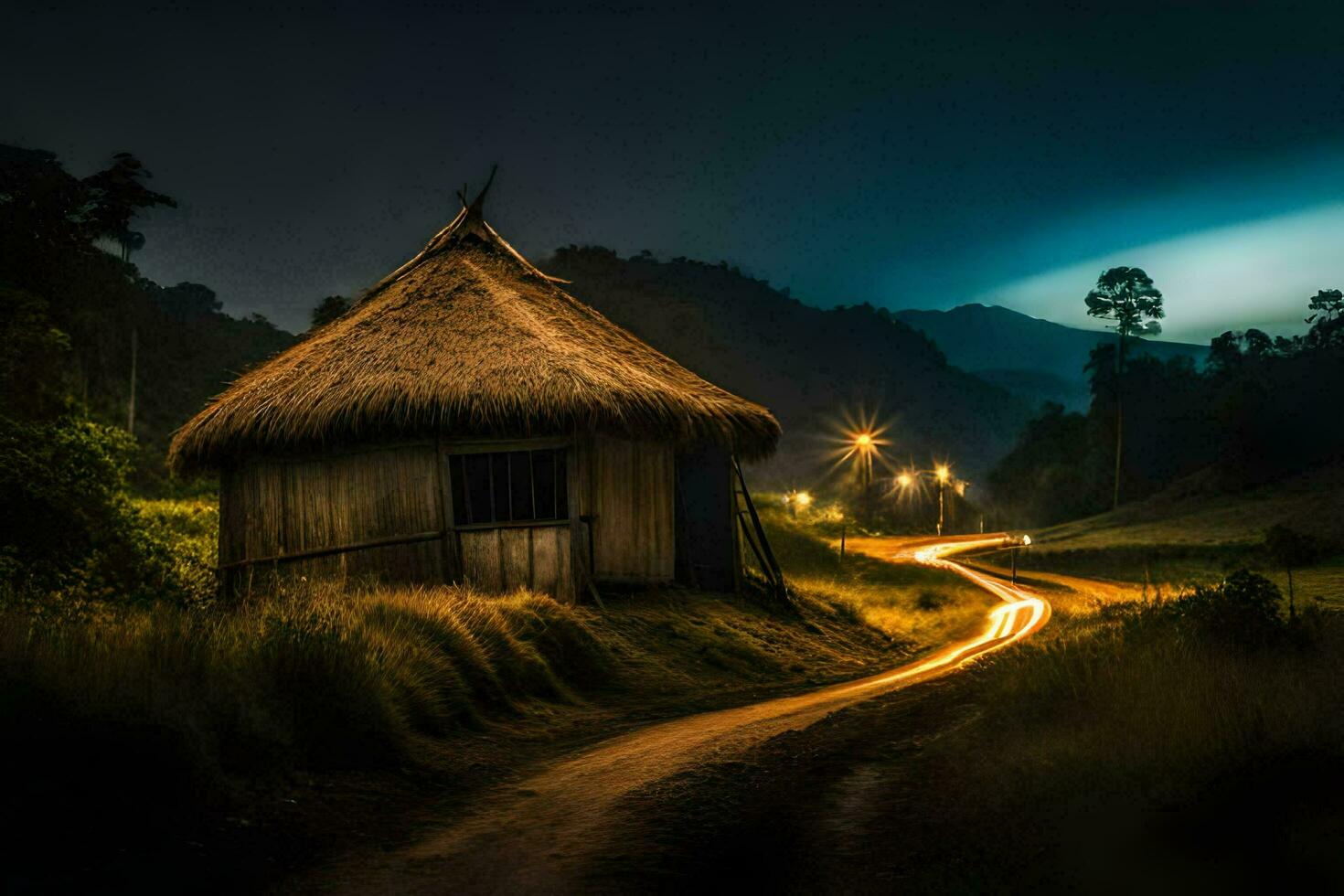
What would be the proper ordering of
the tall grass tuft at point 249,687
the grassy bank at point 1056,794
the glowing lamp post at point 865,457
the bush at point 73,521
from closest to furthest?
1. the grassy bank at point 1056,794
2. the tall grass tuft at point 249,687
3. the bush at point 73,521
4. the glowing lamp post at point 865,457

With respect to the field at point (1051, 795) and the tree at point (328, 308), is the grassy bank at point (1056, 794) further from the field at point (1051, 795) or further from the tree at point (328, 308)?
the tree at point (328, 308)

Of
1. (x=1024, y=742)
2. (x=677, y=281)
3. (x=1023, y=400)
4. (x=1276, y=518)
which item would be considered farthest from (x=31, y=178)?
(x=1023, y=400)

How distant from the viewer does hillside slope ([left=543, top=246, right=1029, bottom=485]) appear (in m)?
97.2

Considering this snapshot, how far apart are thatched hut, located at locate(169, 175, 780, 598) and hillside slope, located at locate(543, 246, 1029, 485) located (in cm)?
A: 7241

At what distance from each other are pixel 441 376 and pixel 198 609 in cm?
524

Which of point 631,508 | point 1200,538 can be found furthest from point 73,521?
point 1200,538

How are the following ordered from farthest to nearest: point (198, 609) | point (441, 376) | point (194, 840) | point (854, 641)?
point (854, 641)
point (441, 376)
point (198, 609)
point (194, 840)

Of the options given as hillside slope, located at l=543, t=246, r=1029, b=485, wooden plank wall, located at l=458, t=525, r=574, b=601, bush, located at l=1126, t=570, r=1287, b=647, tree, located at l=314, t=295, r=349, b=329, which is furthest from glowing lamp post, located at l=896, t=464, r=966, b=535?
bush, located at l=1126, t=570, r=1287, b=647

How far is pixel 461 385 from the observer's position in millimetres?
12930

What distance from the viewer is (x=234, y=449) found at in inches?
563

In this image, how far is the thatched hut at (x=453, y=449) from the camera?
13031mm

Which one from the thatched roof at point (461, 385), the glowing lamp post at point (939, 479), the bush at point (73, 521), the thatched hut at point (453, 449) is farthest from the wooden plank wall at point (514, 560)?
the glowing lamp post at point (939, 479)

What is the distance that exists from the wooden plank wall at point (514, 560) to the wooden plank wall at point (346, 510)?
47 centimetres

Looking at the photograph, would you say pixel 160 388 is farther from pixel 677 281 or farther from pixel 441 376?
pixel 677 281
